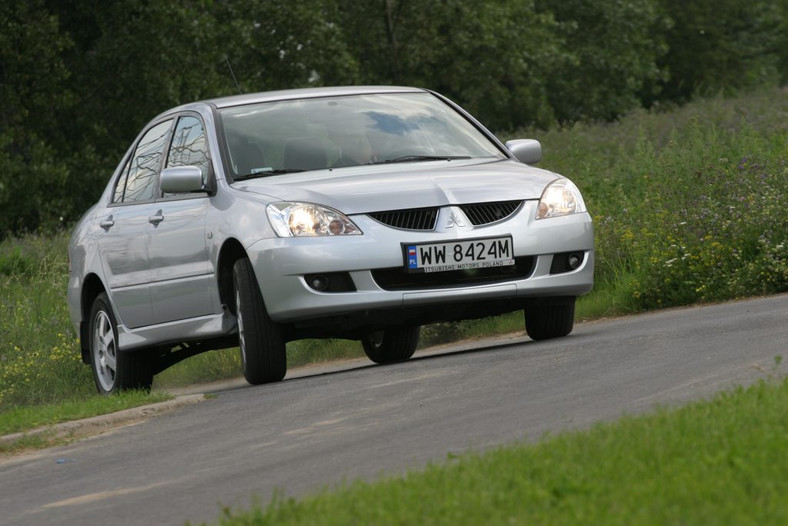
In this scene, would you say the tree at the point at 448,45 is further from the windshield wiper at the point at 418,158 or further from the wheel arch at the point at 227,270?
the wheel arch at the point at 227,270

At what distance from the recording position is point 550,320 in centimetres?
1085

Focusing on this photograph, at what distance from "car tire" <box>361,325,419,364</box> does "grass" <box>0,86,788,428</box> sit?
6.36 feet

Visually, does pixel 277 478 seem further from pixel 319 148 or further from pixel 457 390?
pixel 319 148

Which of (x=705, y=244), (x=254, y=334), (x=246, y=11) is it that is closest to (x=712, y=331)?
(x=254, y=334)

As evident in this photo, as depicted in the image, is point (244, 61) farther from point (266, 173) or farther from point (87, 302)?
point (266, 173)

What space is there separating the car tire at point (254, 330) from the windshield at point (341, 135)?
0.83 metres

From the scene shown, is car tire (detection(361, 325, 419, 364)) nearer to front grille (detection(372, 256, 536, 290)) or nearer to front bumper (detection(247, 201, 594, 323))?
front grille (detection(372, 256, 536, 290))

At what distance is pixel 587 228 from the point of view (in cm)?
1018

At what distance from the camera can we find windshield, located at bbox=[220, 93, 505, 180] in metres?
10.4

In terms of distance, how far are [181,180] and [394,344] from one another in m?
3.23

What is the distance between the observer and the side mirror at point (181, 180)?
32.7 feet

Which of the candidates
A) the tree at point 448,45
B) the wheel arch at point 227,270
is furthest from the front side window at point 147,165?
the tree at point 448,45

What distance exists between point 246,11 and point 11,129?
889 centimetres

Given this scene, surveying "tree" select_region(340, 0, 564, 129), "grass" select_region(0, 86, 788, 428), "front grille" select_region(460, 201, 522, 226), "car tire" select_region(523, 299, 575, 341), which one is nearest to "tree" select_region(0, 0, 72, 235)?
"tree" select_region(340, 0, 564, 129)
